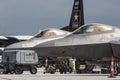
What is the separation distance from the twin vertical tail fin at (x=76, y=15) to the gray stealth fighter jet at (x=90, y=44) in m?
40.7

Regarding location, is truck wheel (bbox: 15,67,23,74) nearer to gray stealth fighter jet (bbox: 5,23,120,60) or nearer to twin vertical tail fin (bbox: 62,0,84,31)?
gray stealth fighter jet (bbox: 5,23,120,60)

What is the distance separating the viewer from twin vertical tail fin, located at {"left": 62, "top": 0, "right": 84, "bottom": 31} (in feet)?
230

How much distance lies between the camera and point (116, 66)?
2477 cm

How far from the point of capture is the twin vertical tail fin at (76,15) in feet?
230

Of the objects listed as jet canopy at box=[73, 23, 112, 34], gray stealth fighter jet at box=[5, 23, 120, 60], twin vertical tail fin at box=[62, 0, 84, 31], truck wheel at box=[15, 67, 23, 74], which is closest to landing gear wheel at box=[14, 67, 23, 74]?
truck wheel at box=[15, 67, 23, 74]

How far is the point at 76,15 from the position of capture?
240 feet

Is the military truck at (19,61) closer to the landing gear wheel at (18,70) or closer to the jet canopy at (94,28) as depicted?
the landing gear wheel at (18,70)

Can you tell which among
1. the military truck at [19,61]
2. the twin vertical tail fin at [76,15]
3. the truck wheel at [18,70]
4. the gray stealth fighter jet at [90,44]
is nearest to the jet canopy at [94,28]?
the gray stealth fighter jet at [90,44]

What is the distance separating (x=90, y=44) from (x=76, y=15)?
47.5 meters

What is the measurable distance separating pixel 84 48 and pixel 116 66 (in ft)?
7.75

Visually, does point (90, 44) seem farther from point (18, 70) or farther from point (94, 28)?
point (18, 70)

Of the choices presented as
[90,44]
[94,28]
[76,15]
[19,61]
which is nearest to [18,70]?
[19,61]

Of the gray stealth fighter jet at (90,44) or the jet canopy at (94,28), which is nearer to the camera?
the gray stealth fighter jet at (90,44)

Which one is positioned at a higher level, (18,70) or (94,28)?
(94,28)
